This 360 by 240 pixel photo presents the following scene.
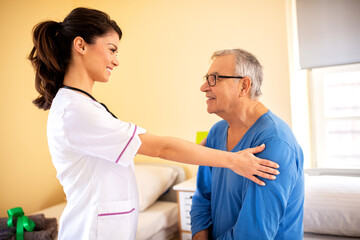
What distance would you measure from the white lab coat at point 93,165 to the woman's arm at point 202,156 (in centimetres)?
6

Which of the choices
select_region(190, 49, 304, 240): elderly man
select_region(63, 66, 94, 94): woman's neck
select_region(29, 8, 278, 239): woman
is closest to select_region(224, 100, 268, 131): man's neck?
select_region(190, 49, 304, 240): elderly man

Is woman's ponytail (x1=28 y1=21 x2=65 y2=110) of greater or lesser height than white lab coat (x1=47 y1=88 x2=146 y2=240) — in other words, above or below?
above

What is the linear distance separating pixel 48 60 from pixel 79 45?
4.7 inches

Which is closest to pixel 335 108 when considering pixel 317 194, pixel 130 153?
pixel 317 194

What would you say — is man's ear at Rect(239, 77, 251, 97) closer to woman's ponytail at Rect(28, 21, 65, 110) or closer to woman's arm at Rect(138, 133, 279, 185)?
woman's arm at Rect(138, 133, 279, 185)

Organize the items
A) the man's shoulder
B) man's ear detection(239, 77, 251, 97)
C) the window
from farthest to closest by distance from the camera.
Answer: the window < the man's shoulder < man's ear detection(239, 77, 251, 97)

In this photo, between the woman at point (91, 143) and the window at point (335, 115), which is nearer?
the woman at point (91, 143)

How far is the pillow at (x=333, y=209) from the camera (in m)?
1.73

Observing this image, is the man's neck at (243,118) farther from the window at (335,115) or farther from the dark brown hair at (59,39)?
the window at (335,115)

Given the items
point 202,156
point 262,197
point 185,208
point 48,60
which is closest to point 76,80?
point 48,60

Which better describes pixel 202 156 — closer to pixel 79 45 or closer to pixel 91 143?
pixel 91 143

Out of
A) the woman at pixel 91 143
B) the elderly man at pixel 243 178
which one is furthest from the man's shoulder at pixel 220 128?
the woman at pixel 91 143

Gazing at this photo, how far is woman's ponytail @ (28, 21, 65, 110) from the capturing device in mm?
1154

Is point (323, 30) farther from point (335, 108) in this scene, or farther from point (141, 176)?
point (141, 176)
